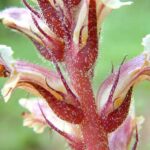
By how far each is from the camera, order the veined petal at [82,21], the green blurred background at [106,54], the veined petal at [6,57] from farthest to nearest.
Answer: the green blurred background at [106,54] < the veined petal at [6,57] < the veined petal at [82,21]

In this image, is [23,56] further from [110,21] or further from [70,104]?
[70,104]

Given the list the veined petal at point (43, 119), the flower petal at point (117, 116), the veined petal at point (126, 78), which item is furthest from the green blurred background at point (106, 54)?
the flower petal at point (117, 116)

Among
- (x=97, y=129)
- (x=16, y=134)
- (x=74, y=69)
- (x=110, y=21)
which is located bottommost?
(x=97, y=129)

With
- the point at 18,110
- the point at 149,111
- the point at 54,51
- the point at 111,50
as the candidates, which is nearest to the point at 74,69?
the point at 54,51

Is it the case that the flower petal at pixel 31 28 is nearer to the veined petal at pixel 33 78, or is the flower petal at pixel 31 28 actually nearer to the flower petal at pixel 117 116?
the veined petal at pixel 33 78

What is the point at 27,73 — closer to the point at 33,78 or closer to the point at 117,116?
the point at 33,78

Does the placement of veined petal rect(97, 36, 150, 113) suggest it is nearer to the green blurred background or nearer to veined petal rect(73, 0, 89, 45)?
veined petal rect(73, 0, 89, 45)
